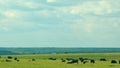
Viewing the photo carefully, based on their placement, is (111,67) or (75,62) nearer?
(111,67)

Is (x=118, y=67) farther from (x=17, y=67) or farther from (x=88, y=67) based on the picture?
(x=17, y=67)

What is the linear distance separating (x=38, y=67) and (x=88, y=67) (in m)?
5.86

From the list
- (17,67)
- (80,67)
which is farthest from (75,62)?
(17,67)

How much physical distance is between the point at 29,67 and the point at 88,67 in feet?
22.6

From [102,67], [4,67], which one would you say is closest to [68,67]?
[102,67]

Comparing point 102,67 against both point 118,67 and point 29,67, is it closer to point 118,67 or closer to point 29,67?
point 118,67

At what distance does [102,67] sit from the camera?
44344 millimetres

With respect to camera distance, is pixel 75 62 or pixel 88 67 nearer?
pixel 88 67

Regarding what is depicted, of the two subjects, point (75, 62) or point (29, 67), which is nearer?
point (29, 67)

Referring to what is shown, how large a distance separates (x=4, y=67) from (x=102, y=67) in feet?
37.3

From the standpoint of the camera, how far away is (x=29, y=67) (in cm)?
4369

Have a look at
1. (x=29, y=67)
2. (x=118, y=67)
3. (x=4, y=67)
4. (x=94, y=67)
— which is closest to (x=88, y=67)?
(x=94, y=67)

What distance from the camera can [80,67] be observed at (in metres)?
44.5

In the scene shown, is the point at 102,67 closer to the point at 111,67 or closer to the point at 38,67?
the point at 111,67
